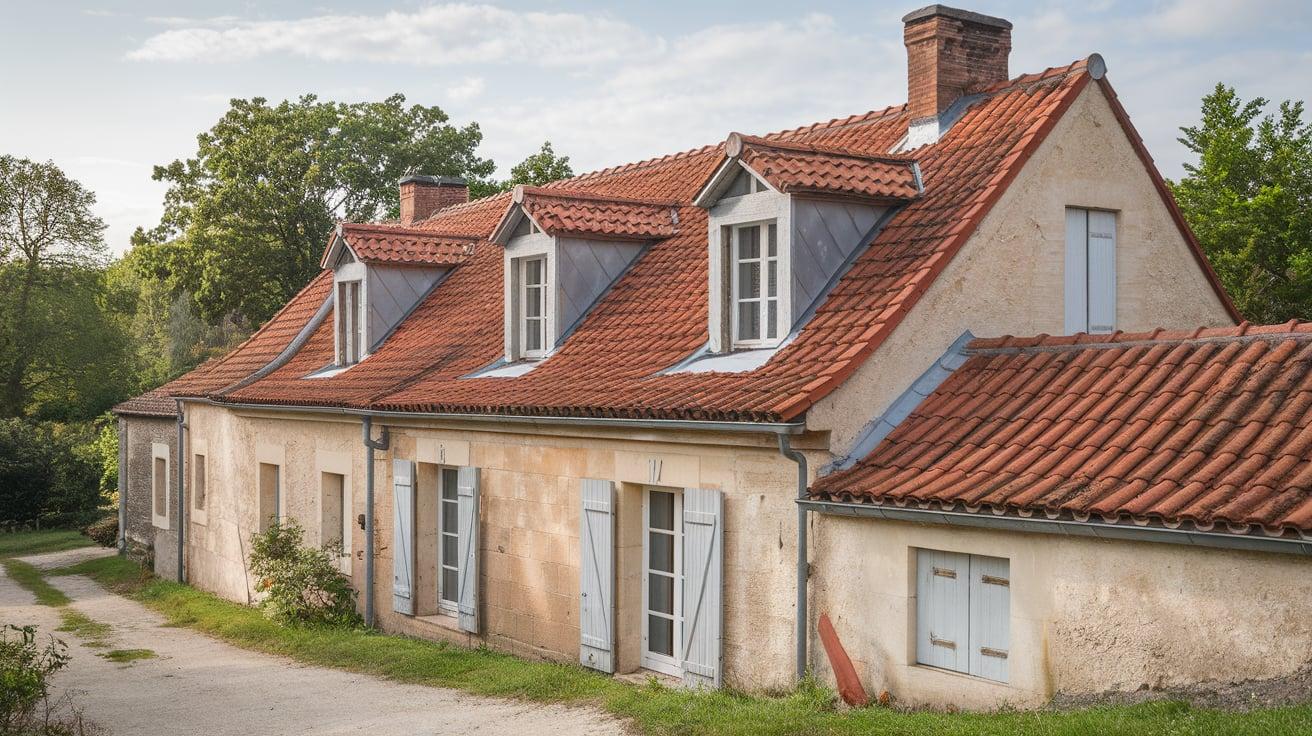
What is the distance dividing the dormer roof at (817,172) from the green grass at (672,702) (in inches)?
167

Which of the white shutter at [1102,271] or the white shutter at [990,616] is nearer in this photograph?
the white shutter at [990,616]

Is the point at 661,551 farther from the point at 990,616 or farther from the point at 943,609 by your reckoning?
the point at 990,616

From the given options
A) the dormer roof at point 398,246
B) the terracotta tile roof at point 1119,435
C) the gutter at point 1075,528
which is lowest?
the gutter at point 1075,528

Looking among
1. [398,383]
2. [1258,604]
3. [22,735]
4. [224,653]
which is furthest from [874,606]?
[224,653]

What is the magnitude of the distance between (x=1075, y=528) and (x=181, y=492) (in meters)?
17.8

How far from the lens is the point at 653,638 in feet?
38.5

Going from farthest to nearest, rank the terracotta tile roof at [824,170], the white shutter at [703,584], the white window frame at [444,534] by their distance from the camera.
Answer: the white window frame at [444,534] < the terracotta tile roof at [824,170] < the white shutter at [703,584]

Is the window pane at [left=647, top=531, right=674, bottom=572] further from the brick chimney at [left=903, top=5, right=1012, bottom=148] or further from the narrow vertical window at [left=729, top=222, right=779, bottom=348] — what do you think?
the brick chimney at [left=903, top=5, right=1012, bottom=148]

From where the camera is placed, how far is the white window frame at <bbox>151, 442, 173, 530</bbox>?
75.7 feet

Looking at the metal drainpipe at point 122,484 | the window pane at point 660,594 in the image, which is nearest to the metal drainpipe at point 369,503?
the window pane at point 660,594

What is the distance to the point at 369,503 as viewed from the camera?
15469mm

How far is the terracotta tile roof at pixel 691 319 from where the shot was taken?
406 inches

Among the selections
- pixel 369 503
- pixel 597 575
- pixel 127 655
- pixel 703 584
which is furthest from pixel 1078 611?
pixel 127 655

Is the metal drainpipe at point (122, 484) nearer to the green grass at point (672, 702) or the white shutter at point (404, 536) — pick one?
the green grass at point (672, 702)
